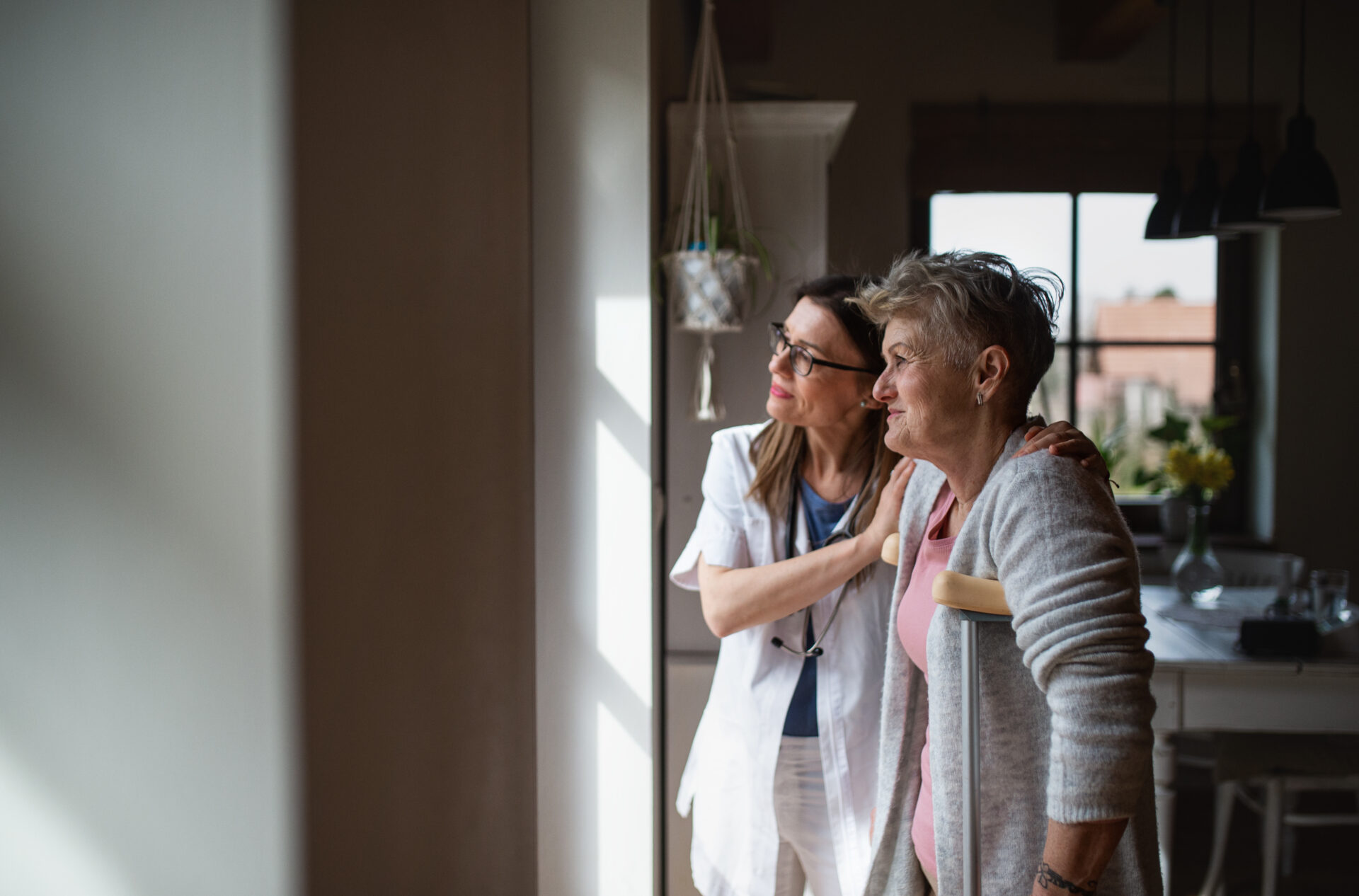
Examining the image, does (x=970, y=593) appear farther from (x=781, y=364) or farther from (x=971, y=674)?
(x=781, y=364)

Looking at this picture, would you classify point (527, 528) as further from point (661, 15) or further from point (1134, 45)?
point (1134, 45)

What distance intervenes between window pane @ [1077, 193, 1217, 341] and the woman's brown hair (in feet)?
8.59

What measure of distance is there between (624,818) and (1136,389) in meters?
2.83

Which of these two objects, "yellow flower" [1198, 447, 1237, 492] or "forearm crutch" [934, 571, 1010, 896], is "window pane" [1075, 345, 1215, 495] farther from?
"forearm crutch" [934, 571, 1010, 896]

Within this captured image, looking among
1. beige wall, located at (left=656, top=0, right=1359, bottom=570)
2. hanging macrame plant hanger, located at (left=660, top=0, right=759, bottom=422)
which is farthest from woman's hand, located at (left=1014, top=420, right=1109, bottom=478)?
beige wall, located at (left=656, top=0, right=1359, bottom=570)

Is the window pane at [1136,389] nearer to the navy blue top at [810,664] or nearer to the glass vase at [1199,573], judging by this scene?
the glass vase at [1199,573]

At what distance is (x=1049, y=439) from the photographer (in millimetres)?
836

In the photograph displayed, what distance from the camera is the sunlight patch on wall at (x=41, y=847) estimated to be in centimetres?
28

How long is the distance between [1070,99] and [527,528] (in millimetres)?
3684

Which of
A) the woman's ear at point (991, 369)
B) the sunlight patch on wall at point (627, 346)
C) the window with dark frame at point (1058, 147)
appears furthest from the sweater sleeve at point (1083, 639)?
the window with dark frame at point (1058, 147)

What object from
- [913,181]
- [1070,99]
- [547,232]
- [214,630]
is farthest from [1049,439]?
[1070,99]

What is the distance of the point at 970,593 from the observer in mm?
794

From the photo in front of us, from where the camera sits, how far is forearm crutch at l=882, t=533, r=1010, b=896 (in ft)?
2.60

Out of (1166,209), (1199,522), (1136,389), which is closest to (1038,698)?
(1199,522)
